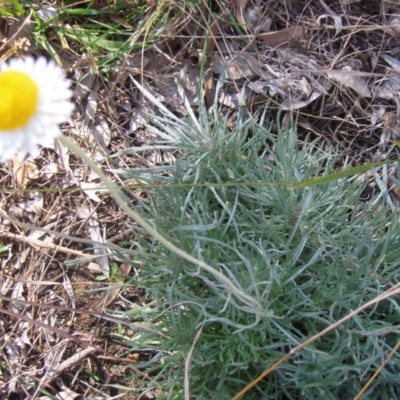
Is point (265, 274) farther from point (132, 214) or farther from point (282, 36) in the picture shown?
point (282, 36)

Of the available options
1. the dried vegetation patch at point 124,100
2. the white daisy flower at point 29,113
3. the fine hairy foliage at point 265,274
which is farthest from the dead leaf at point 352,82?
the white daisy flower at point 29,113

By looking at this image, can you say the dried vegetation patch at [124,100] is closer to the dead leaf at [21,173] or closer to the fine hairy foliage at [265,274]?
the dead leaf at [21,173]

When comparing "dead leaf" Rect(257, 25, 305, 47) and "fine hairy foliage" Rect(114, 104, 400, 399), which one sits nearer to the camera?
"fine hairy foliage" Rect(114, 104, 400, 399)

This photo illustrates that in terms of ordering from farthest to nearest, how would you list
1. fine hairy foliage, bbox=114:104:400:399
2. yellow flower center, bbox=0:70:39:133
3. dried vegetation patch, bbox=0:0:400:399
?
1. dried vegetation patch, bbox=0:0:400:399
2. fine hairy foliage, bbox=114:104:400:399
3. yellow flower center, bbox=0:70:39:133

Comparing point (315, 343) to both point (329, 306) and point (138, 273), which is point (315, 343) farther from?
point (138, 273)

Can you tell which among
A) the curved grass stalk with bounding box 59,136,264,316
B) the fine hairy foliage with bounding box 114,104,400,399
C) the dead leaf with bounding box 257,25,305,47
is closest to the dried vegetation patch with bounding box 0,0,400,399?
the dead leaf with bounding box 257,25,305,47

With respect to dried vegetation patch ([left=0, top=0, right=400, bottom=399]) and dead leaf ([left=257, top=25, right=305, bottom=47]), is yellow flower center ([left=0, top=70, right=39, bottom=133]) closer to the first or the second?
dried vegetation patch ([left=0, top=0, right=400, bottom=399])

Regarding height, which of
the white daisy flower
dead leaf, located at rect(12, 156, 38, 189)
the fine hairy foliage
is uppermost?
the white daisy flower
